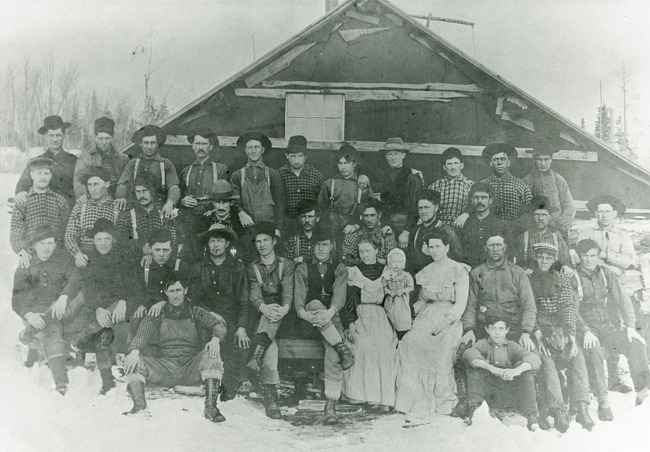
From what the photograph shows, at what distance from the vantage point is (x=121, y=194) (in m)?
5.10

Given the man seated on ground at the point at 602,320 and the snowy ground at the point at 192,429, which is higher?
the man seated on ground at the point at 602,320

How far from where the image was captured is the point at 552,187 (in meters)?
5.18

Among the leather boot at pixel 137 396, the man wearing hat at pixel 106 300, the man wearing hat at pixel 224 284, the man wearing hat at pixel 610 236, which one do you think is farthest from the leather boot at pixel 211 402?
the man wearing hat at pixel 610 236

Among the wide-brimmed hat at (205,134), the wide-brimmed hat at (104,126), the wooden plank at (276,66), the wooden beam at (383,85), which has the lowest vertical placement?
the wide-brimmed hat at (205,134)

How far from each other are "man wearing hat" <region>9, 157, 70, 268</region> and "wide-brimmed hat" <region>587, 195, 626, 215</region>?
4779 mm

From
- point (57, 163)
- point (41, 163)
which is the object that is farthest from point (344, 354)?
point (41, 163)

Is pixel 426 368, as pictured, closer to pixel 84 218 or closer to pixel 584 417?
pixel 584 417

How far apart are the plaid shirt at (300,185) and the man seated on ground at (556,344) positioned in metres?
2.06

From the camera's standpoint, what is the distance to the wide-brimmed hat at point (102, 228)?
197 inches

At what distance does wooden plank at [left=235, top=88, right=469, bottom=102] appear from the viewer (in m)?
5.10

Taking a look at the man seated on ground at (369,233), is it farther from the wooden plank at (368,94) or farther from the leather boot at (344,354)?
the wooden plank at (368,94)

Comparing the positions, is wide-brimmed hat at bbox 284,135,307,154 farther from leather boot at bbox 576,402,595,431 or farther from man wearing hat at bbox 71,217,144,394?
leather boot at bbox 576,402,595,431

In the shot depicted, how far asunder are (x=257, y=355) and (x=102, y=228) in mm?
1771

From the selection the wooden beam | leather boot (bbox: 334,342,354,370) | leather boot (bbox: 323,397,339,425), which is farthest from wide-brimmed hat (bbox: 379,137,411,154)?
leather boot (bbox: 323,397,339,425)
